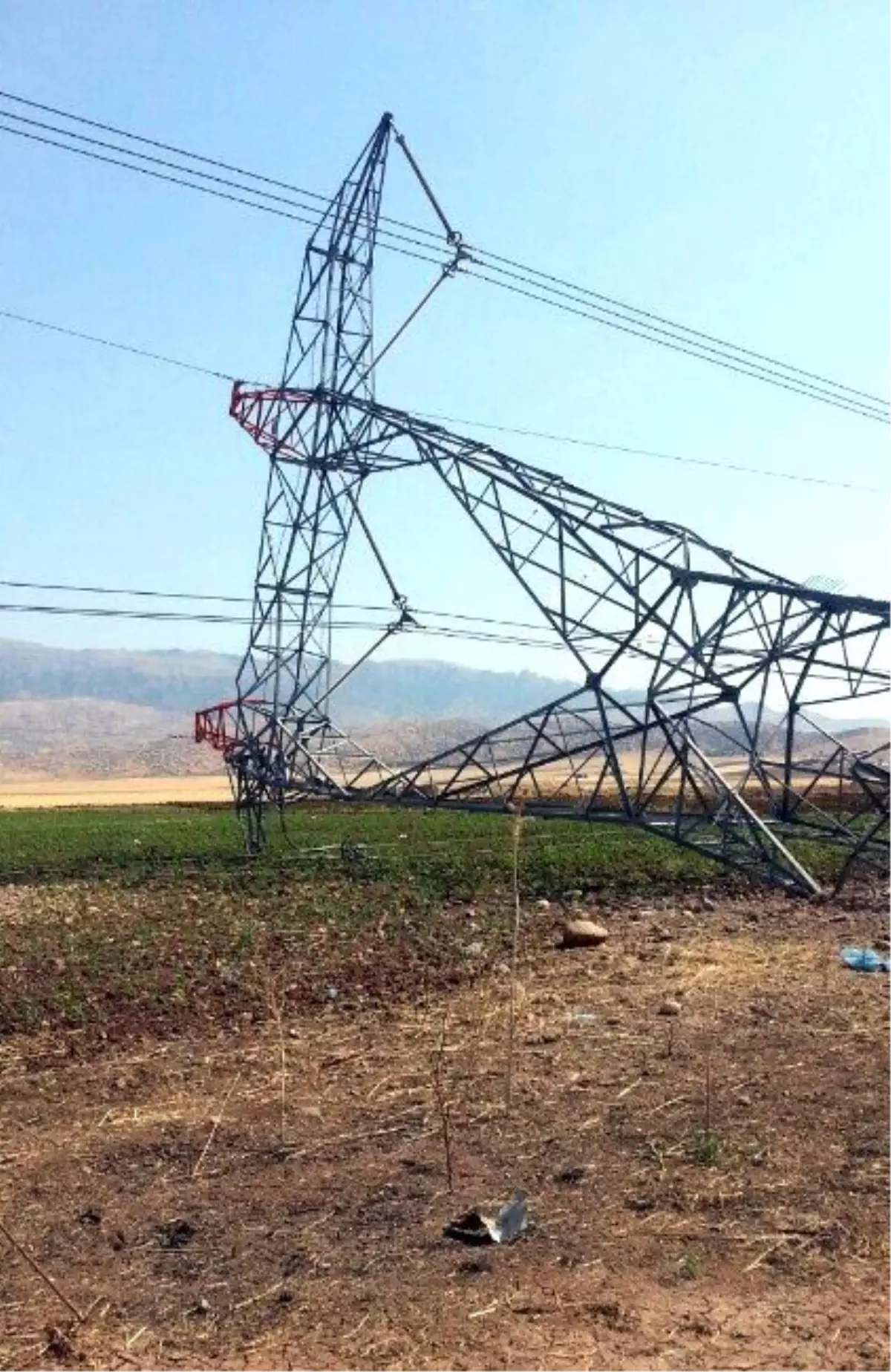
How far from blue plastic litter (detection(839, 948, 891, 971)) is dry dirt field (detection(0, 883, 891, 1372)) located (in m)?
1.32

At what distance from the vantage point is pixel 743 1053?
10.9 meters

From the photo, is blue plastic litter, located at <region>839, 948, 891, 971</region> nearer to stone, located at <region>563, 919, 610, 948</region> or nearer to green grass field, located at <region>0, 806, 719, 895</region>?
stone, located at <region>563, 919, 610, 948</region>

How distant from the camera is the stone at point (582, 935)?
1720 centimetres

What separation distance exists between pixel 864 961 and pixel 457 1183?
8.87 meters

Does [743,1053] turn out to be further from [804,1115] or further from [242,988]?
[242,988]

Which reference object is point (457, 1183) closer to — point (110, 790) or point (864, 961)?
point (864, 961)

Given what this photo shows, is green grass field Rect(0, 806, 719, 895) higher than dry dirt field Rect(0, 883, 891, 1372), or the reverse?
green grass field Rect(0, 806, 719, 895)

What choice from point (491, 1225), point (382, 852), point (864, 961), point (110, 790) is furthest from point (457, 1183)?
point (110, 790)

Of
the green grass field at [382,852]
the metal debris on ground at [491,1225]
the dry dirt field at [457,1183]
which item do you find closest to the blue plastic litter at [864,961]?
the dry dirt field at [457,1183]

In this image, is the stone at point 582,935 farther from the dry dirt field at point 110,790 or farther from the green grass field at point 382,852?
the dry dirt field at point 110,790

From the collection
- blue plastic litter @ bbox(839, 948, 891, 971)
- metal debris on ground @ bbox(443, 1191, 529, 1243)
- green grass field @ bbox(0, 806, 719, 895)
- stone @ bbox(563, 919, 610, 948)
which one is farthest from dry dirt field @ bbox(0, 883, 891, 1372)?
green grass field @ bbox(0, 806, 719, 895)

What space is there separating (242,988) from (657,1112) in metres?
A: 6.34

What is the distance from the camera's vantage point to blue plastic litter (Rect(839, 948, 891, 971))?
14891 millimetres

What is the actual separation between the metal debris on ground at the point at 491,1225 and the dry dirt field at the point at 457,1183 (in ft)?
0.29
